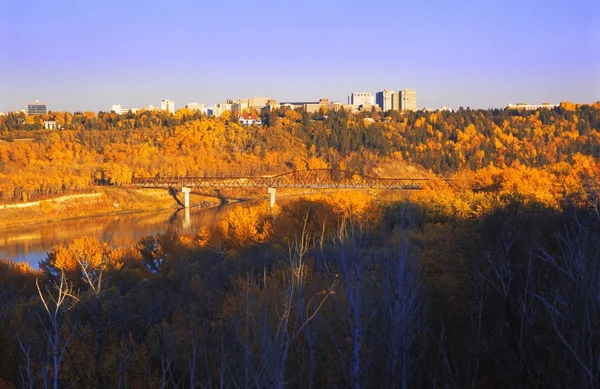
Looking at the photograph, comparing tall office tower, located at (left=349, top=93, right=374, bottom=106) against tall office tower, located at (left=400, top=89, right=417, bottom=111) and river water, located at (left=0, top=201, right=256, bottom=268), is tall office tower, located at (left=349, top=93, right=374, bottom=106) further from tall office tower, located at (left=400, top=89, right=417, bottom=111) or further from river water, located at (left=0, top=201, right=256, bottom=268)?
river water, located at (left=0, top=201, right=256, bottom=268)

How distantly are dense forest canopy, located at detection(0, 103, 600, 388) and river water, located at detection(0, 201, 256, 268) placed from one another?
298 cm

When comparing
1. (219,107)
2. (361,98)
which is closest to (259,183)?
(219,107)

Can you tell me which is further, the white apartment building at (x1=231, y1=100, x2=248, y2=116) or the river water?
the white apartment building at (x1=231, y1=100, x2=248, y2=116)

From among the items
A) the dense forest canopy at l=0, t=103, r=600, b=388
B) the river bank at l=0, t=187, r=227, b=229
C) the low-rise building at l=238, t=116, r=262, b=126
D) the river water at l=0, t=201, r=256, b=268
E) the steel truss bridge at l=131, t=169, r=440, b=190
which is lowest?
the river water at l=0, t=201, r=256, b=268

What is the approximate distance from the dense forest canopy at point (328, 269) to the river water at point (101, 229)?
2.98 meters

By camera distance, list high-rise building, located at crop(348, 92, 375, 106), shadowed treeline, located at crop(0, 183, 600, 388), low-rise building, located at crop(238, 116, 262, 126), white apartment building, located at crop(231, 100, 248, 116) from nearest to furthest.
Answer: shadowed treeline, located at crop(0, 183, 600, 388) → low-rise building, located at crop(238, 116, 262, 126) → white apartment building, located at crop(231, 100, 248, 116) → high-rise building, located at crop(348, 92, 375, 106)

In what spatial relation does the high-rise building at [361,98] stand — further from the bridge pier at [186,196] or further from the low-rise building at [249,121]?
the bridge pier at [186,196]

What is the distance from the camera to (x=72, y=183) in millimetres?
34594

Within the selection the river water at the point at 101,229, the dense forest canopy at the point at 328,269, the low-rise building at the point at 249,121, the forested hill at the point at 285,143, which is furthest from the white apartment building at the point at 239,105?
the river water at the point at 101,229

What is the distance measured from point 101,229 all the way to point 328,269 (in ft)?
74.9

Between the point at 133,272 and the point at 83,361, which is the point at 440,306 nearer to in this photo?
the point at 83,361

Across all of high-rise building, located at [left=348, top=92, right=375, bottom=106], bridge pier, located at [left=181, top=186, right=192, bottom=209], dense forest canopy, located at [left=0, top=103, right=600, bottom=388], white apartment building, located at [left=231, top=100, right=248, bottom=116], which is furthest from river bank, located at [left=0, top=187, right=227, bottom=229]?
high-rise building, located at [left=348, top=92, right=375, bottom=106]

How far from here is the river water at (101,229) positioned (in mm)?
21922

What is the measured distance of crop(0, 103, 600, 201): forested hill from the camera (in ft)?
137
